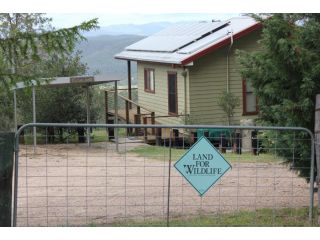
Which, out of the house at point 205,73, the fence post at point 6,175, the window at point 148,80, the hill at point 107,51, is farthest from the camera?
the hill at point 107,51

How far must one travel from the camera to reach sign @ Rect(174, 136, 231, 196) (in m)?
6.30

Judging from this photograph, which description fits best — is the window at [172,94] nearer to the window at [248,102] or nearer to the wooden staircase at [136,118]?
the wooden staircase at [136,118]

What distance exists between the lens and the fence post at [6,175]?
228 inches

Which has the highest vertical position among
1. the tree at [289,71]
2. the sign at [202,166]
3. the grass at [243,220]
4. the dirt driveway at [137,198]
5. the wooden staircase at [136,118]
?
the tree at [289,71]

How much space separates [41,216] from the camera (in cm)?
806

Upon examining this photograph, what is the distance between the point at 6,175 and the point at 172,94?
15.4 metres

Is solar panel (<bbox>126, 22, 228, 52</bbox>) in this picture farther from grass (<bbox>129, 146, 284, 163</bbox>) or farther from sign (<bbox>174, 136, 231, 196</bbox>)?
sign (<bbox>174, 136, 231, 196</bbox>)

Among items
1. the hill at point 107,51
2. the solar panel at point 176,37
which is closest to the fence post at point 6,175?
the solar panel at point 176,37

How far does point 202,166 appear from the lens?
634 centimetres

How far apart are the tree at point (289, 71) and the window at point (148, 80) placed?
1493 cm

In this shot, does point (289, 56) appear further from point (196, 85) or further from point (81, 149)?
point (196, 85)

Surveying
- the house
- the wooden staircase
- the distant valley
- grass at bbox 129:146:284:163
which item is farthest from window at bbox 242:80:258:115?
the distant valley

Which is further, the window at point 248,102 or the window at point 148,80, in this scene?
the window at point 148,80

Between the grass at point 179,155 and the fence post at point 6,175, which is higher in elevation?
the fence post at point 6,175
